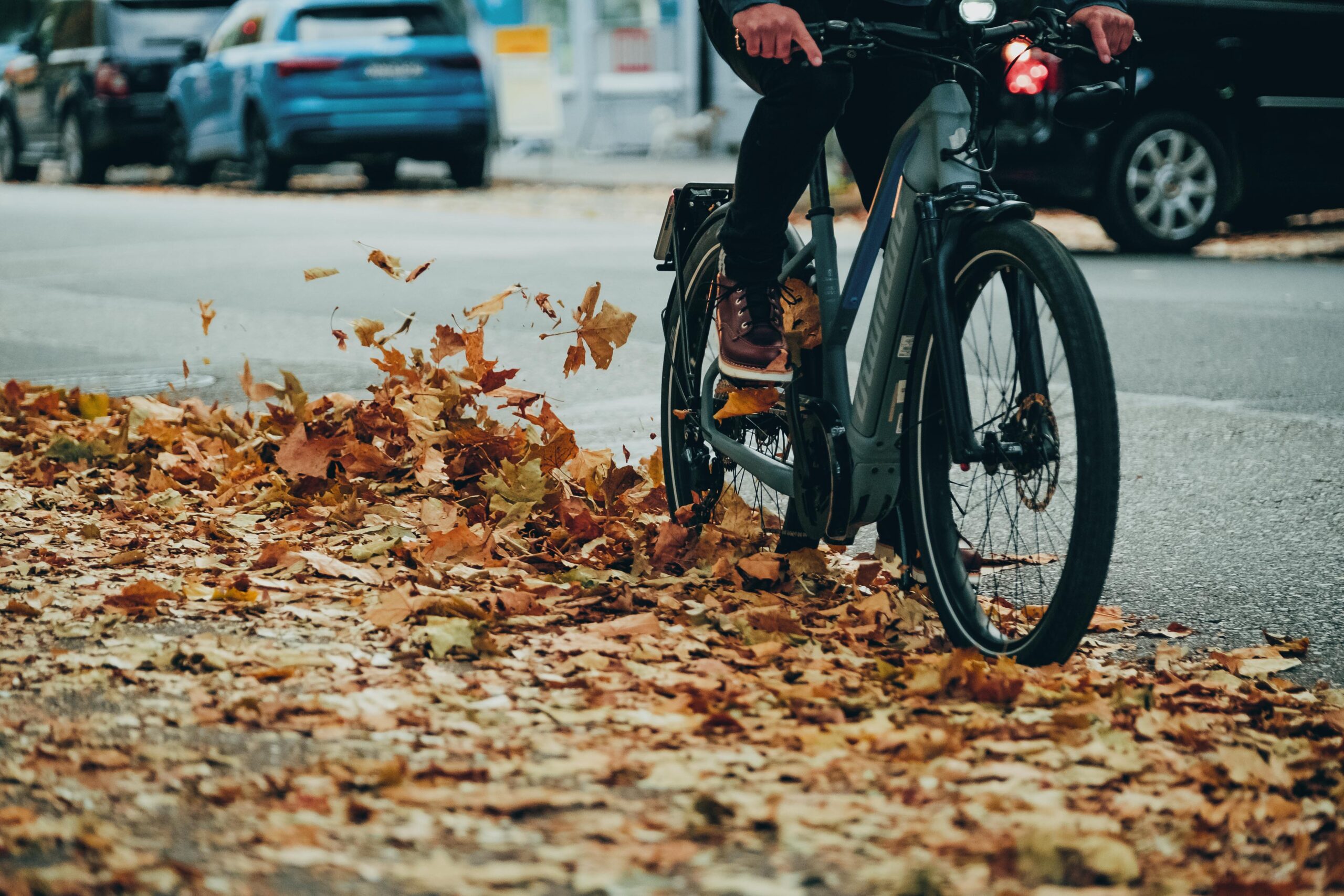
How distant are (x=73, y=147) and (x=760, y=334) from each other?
17.9m

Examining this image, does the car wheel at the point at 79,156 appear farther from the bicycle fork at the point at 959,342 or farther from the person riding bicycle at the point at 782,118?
the bicycle fork at the point at 959,342

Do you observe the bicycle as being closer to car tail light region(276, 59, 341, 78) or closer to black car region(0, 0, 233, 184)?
car tail light region(276, 59, 341, 78)

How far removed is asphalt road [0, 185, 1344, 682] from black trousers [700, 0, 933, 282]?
110 cm

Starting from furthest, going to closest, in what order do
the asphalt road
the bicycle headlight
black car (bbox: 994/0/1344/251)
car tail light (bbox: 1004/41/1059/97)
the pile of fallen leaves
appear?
1. black car (bbox: 994/0/1344/251)
2. the asphalt road
3. car tail light (bbox: 1004/41/1059/97)
4. the bicycle headlight
5. the pile of fallen leaves

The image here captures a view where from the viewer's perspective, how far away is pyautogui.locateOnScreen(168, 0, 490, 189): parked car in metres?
16.4

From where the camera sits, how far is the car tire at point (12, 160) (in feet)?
71.6

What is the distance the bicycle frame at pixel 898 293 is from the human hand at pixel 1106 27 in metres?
0.27

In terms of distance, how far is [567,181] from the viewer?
20125 millimetres

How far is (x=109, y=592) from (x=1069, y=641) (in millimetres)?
2030

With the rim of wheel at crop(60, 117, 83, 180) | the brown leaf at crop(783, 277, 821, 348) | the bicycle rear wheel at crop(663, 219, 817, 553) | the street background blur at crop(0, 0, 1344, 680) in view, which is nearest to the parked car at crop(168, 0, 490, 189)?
the street background blur at crop(0, 0, 1344, 680)

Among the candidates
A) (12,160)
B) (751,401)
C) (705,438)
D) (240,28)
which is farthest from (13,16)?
(751,401)

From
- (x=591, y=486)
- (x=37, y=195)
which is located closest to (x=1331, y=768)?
(x=591, y=486)

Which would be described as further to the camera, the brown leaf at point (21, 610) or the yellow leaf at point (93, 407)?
the yellow leaf at point (93, 407)

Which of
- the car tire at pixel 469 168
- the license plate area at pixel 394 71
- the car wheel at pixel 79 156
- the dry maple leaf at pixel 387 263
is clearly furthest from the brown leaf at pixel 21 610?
the car wheel at pixel 79 156
